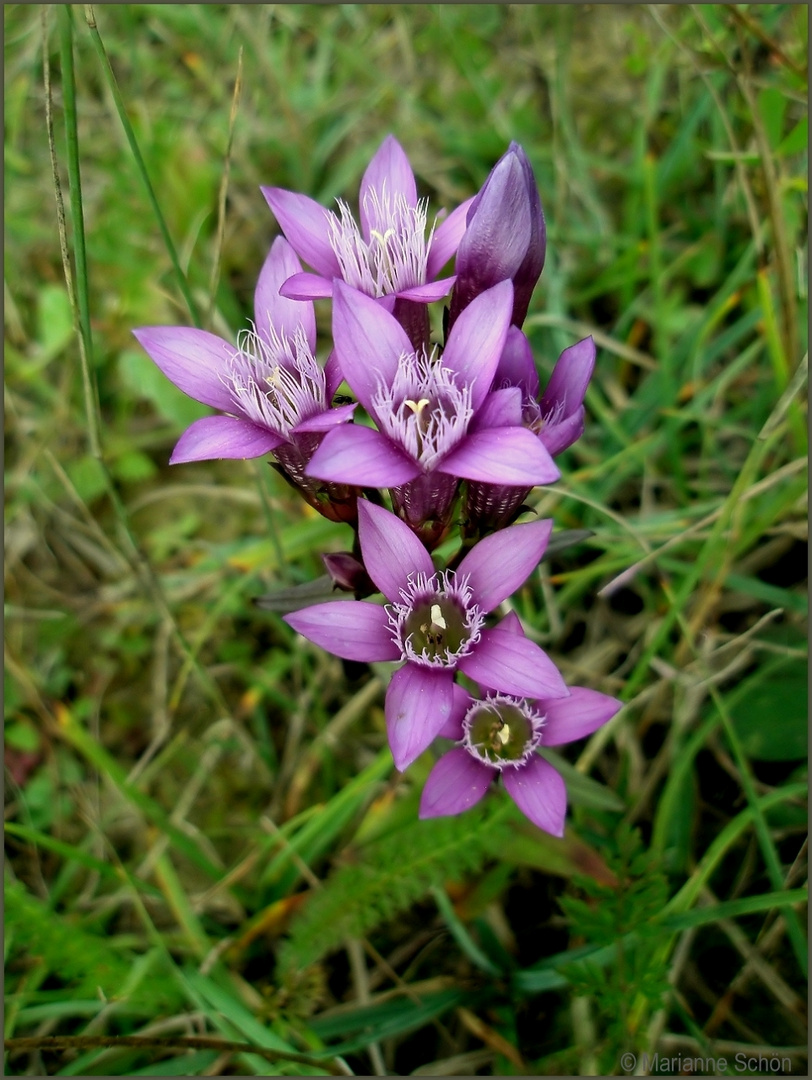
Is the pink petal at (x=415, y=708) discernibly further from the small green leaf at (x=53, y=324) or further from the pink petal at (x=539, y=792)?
the small green leaf at (x=53, y=324)

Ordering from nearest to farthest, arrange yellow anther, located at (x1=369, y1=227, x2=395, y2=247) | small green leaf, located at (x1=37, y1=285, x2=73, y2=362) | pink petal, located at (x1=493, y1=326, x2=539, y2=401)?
1. pink petal, located at (x1=493, y1=326, x2=539, y2=401)
2. yellow anther, located at (x1=369, y1=227, x2=395, y2=247)
3. small green leaf, located at (x1=37, y1=285, x2=73, y2=362)

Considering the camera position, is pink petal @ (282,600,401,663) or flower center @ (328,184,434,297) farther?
flower center @ (328,184,434,297)

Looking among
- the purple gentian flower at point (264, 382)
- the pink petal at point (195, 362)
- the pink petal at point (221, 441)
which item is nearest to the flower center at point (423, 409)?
the purple gentian flower at point (264, 382)

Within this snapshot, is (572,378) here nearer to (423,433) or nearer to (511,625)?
(423,433)

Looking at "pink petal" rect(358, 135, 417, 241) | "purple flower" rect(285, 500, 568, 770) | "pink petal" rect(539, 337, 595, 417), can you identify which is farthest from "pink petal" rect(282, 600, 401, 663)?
"pink petal" rect(358, 135, 417, 241)

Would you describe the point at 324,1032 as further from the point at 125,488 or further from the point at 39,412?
the point at 39,412

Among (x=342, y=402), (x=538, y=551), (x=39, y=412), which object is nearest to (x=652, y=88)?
(x=342, y=402)

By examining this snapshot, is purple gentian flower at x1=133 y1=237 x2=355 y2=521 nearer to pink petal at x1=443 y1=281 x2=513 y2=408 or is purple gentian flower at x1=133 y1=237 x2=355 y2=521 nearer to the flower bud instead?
the flower bud
